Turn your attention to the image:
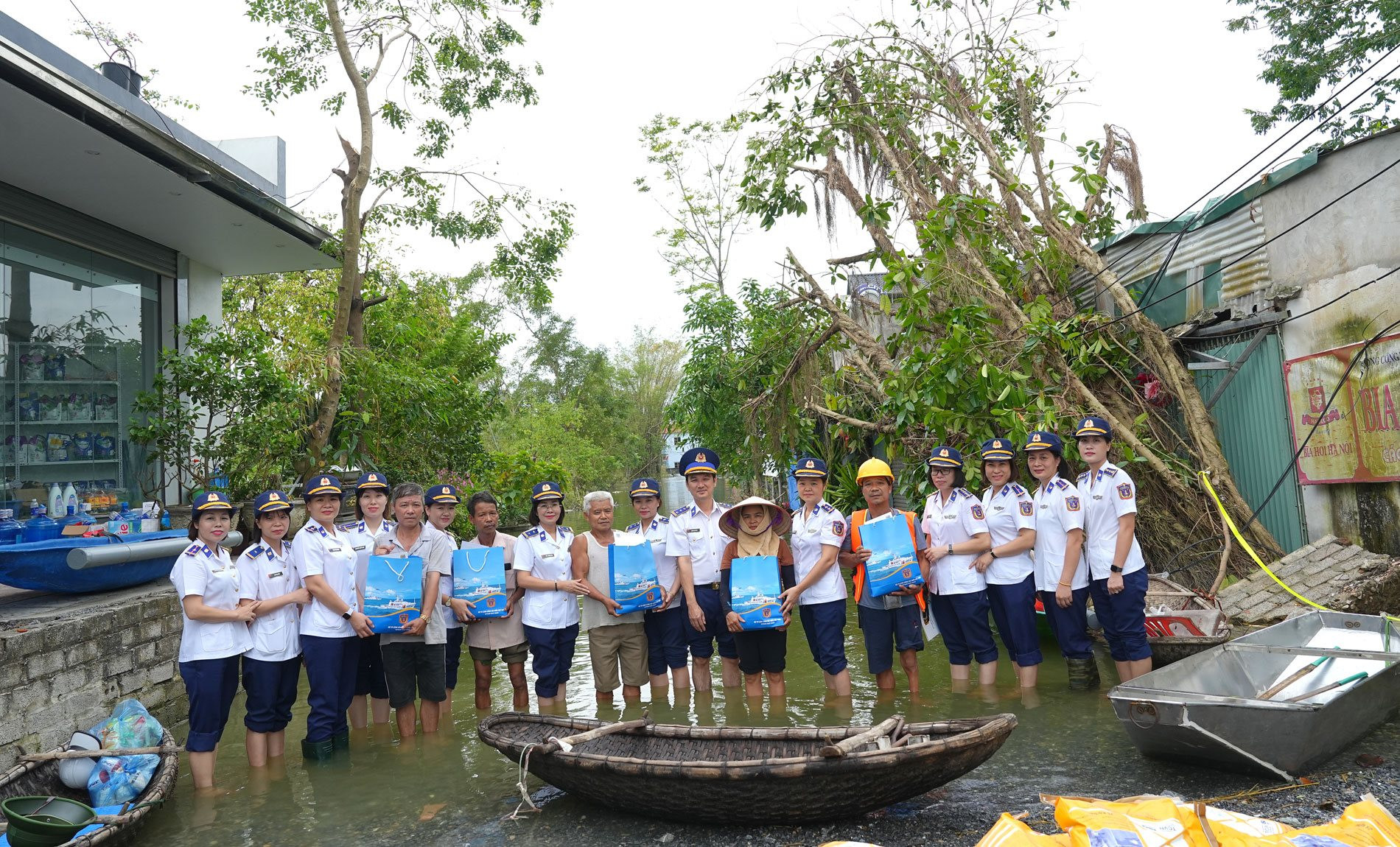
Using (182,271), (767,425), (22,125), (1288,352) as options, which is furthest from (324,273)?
(1288,352)

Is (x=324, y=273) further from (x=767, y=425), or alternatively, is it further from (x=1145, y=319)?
(x=1145, y=319)

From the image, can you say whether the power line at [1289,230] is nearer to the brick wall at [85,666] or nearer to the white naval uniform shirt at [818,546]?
the white naval uniform shirt at [818,546]

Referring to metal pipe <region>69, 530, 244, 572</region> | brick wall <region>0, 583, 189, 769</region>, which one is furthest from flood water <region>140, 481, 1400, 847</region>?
metal pipe <region>69, 530, 244, 572</region>

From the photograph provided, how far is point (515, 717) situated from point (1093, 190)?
7897 mm

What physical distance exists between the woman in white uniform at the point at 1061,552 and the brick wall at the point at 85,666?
6.23 m

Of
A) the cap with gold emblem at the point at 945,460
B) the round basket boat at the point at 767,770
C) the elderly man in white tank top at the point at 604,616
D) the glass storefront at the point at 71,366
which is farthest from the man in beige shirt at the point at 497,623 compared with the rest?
the glass storefront at the point at 71,366

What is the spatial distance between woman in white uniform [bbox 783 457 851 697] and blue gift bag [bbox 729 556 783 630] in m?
0.10

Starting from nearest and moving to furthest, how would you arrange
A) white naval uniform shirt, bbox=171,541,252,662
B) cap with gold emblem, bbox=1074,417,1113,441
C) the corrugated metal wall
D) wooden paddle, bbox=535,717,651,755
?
wooden paddle, bbox=535,717,651,755, white naval uniform shirt, bbox=171,541,252,662, cap with gold emblem, bbox=1074,417,1113,441, the corrugated metal wall

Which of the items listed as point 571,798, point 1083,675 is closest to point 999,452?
point 1083,675

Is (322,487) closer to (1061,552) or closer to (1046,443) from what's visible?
(1046,443)

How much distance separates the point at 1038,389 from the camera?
28.2 feet

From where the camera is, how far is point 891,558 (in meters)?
6.08

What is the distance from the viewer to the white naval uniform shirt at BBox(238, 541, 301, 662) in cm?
548

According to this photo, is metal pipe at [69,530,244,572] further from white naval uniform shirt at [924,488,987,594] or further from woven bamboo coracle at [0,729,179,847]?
white naval uniform shirt at [924,488,987,594]
